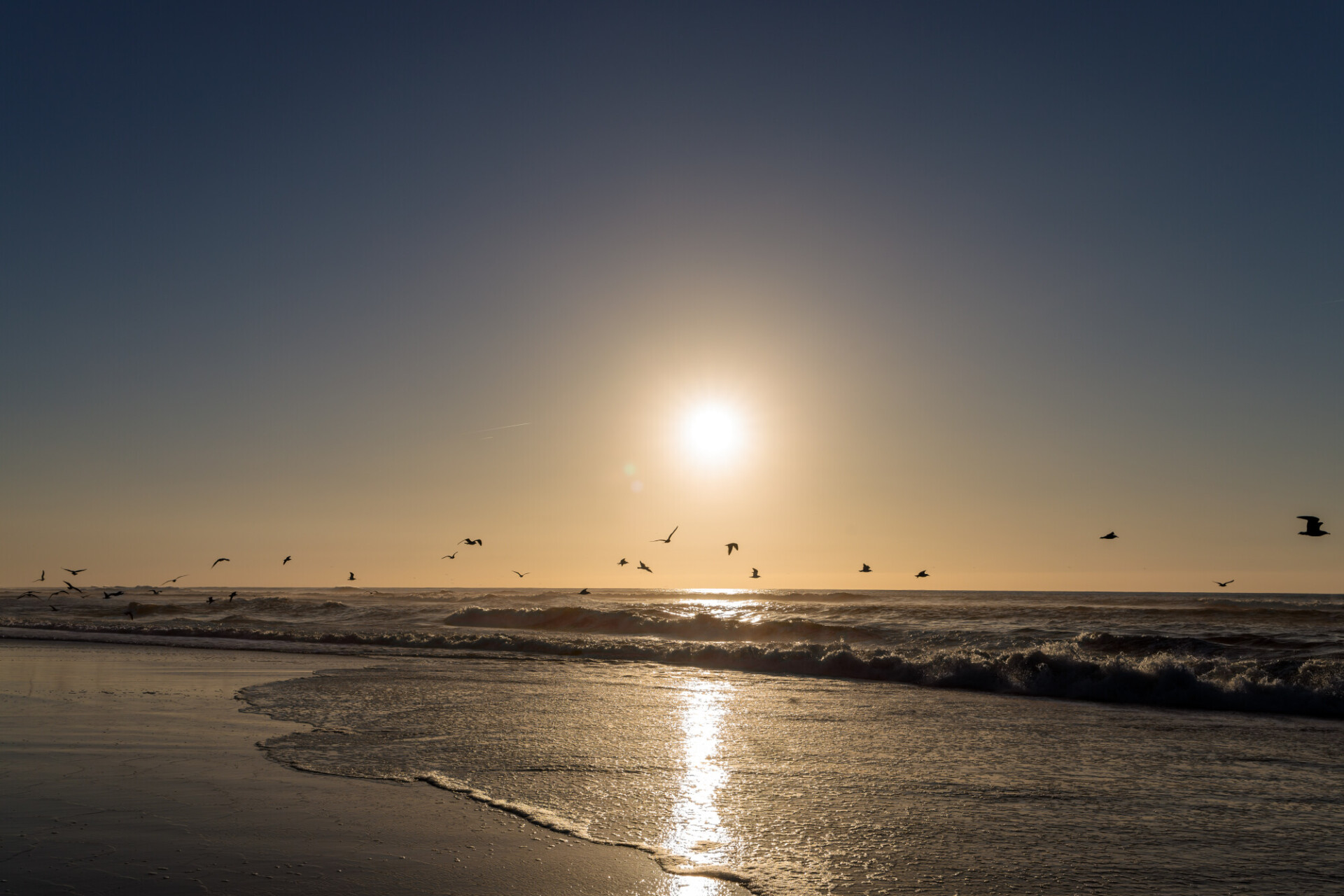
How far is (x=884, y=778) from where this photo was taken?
855 centimetres


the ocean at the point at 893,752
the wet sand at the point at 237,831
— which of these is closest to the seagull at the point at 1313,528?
the ocean at the point at 893,752

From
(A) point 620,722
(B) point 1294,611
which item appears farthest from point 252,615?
(B) point 1294,611

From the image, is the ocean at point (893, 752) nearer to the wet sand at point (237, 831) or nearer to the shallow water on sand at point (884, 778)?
the shallow water on sand at point (884, 778)

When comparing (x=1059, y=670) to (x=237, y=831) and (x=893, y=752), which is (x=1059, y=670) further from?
(x=237, y=831)

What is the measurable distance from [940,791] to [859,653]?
13658mm

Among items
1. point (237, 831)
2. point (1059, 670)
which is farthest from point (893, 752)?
point (1059, 670)

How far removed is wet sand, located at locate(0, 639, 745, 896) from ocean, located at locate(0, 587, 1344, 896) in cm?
43

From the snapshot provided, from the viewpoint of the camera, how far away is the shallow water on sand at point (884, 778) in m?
5.96

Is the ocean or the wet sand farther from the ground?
the wet sand

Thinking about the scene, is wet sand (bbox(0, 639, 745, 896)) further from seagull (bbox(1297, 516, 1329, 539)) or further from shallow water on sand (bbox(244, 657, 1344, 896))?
seagull (bbox(1297, 516, 1329, 539))

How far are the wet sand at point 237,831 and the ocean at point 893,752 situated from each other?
1.41 feet

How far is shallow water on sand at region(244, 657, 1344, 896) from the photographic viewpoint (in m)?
5.96

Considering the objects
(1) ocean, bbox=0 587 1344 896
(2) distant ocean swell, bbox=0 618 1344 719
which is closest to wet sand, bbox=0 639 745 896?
(1) ocean, bbox=0 587 1344 896

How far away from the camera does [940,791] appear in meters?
8.05
